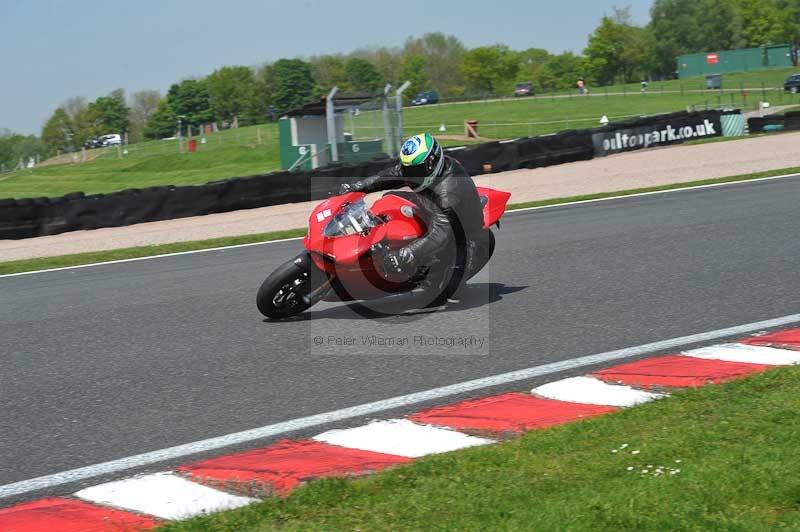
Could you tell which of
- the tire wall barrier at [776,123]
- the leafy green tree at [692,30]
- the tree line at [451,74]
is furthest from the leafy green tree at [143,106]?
the tire wall barrier at [776,123]

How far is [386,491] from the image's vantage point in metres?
4.10

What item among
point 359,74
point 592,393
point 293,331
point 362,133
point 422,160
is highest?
point 359,74

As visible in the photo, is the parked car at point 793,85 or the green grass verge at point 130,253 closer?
the green grass verge at point 130,253

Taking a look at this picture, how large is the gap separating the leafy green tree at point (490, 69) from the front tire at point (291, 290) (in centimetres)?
11732

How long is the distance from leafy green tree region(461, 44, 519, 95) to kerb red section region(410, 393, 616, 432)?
120 metres

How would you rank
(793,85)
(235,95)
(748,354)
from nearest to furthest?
1. (748,354)
2. (793,85)
3. (235,95)

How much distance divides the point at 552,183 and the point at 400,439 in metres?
17.5

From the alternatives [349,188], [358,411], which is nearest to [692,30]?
[349,188]

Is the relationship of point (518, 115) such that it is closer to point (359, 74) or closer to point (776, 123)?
point (776, 123)

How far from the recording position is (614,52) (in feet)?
402

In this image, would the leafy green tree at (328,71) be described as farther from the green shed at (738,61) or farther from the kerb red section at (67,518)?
the kerb red section at (67,518)

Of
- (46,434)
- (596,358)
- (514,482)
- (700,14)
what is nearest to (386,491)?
(514,482)

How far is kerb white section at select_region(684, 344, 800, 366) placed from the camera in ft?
19.9

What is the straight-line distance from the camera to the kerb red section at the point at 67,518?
3.96m
